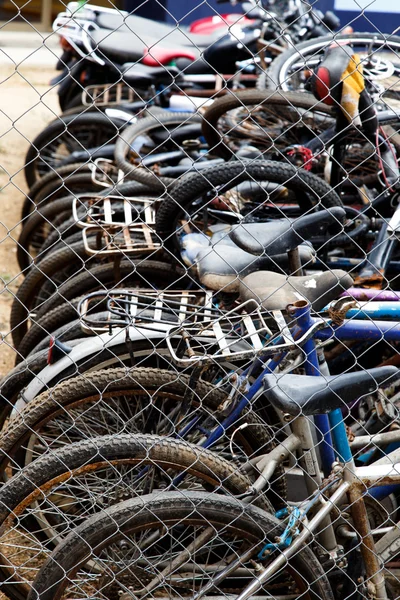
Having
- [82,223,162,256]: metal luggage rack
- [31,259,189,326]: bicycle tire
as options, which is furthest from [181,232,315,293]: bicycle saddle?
[31,259,189,326]: bicycle tire

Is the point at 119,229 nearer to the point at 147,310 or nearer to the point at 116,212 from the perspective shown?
the point at 116,212

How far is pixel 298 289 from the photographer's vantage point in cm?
262

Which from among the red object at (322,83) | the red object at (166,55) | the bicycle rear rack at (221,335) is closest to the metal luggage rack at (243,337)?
the bicycle rear rack at (221,335)

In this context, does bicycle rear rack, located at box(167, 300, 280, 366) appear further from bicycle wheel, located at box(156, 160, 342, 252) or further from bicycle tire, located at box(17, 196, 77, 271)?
bicycle tire, located at box(17, 196, 77, 271)

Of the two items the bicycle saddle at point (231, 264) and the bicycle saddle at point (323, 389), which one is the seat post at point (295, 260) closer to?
the bicycle saddle at point (231, 264)

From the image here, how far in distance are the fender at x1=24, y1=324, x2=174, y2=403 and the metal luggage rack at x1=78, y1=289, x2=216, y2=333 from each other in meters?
0.03

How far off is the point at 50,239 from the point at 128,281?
3.32 ft

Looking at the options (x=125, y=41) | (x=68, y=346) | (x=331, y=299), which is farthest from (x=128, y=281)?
(x=125, y=41)

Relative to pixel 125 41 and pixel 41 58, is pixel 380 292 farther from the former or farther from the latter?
pixel 41 58

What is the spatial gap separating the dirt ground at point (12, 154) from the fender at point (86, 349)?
3.82 feet

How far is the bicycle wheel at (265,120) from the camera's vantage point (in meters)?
3.81

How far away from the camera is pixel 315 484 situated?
2.70 m

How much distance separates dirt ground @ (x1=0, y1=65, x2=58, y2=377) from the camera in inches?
195

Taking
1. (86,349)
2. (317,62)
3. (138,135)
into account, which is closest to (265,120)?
(317,62)
